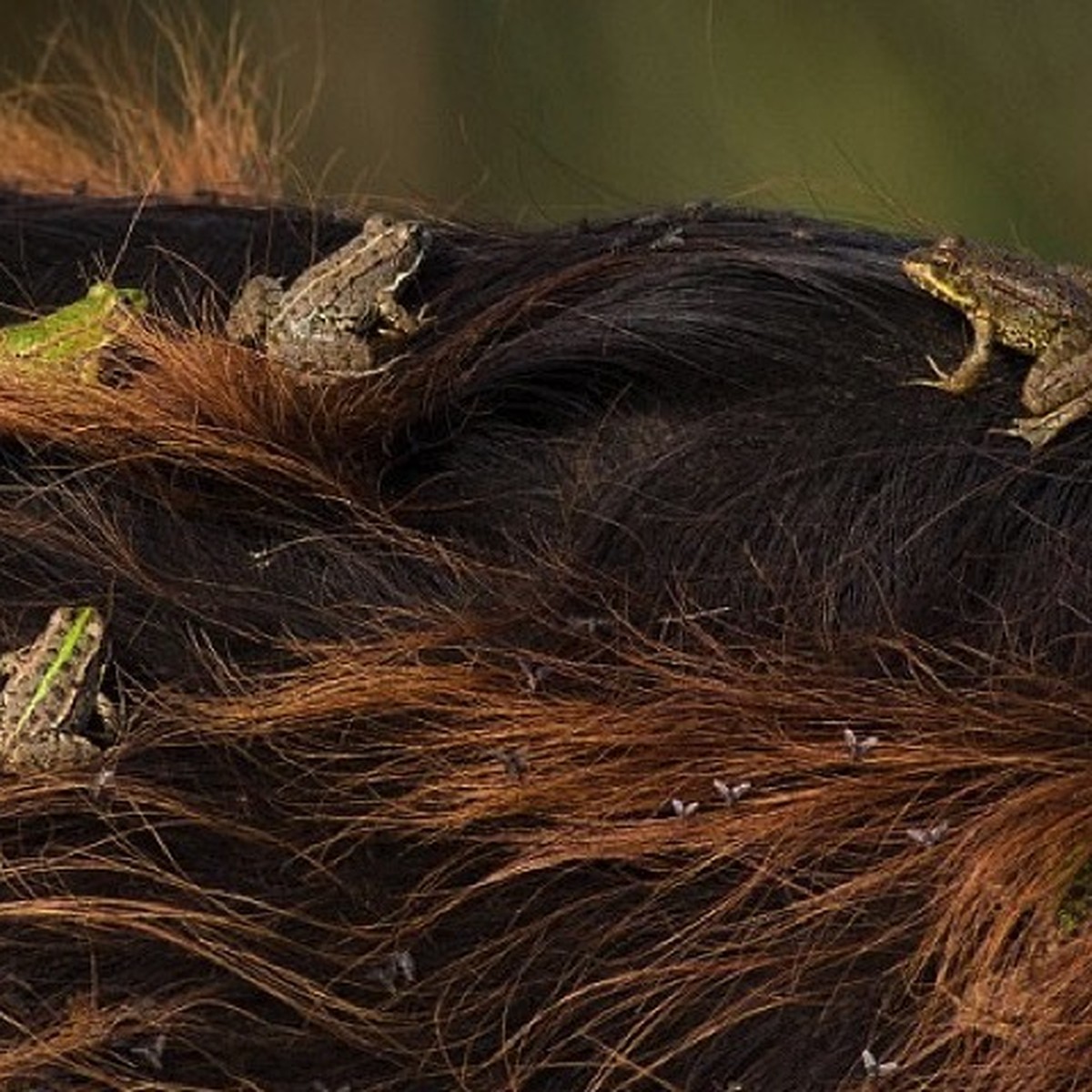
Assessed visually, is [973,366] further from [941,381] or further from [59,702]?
[59,702]

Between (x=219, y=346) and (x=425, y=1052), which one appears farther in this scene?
(x=219, y=346)

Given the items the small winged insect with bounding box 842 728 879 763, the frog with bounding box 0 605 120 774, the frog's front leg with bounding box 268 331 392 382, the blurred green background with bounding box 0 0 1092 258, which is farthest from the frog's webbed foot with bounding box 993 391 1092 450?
the blurred green background with bounding box 0 0 1092 258

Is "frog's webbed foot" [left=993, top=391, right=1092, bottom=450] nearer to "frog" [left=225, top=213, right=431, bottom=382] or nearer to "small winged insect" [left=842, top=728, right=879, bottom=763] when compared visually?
"small winged insect" [left=842, top=728, right=879, bottom=763]

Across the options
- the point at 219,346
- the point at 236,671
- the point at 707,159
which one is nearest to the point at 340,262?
the point at 219,346

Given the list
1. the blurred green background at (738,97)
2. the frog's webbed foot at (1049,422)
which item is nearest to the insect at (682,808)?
the frog's webbed foot at (1049,422)

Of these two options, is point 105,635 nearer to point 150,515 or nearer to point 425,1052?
point 150,515

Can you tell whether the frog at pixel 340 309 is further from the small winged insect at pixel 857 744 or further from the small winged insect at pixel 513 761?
the small winged insect at pixel 857 744

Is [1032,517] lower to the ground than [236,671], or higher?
higher
